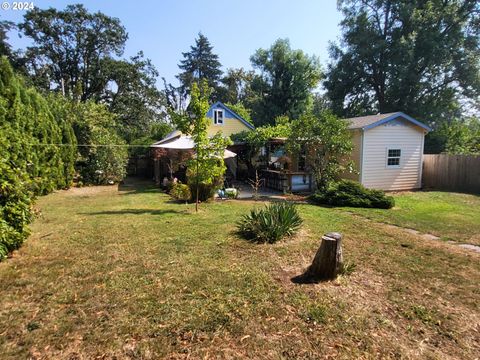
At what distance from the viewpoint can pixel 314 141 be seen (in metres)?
12.0

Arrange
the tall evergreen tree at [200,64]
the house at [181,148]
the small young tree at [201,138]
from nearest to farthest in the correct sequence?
the small young tree at [201,138]
the house at [181,148]
the tall evergreen tree at [200,64]

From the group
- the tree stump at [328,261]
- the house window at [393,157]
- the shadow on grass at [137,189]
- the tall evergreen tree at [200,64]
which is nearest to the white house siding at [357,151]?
the house window at [393,157]

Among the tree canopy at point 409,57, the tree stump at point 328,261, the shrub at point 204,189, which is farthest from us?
the tree canopy at point 409,57

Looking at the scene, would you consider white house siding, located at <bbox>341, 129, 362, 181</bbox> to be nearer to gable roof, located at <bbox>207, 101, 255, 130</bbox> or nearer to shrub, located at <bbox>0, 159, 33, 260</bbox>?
gable roof, located at <bbox>207, 101, 255, 130</bbox>

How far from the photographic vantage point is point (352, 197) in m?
10.1

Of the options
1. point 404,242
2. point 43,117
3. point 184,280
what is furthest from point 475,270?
point 43,117

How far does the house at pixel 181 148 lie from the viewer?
1373 cm

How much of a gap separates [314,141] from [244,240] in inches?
296

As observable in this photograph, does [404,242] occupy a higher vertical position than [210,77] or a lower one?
lower

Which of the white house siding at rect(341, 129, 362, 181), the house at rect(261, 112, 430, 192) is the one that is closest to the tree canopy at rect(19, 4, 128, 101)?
the house at rect(261, 112, 430, 192)

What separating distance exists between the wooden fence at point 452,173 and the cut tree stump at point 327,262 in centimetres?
1340

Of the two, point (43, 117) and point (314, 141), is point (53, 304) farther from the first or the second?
point (43, 117)

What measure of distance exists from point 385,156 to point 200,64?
3538cm

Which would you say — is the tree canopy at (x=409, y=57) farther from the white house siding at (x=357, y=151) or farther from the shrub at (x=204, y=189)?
the shrub at (x=204, y=189)
